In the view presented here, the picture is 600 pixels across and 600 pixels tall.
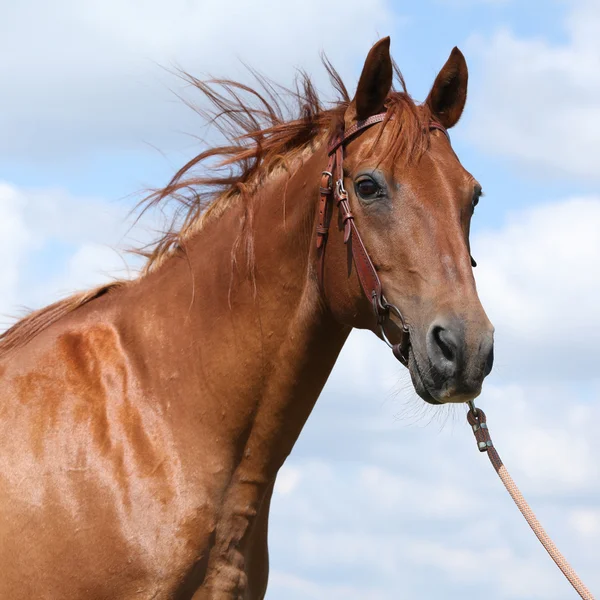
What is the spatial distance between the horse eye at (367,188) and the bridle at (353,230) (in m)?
0.10

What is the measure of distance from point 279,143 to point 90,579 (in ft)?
10.1

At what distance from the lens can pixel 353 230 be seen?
236 inches

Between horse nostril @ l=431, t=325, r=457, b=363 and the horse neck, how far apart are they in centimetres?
96

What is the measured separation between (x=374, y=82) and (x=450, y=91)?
24.8 inches

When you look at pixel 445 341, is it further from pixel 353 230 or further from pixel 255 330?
pixel 255 330

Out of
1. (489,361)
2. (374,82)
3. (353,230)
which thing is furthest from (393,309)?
(374,82)

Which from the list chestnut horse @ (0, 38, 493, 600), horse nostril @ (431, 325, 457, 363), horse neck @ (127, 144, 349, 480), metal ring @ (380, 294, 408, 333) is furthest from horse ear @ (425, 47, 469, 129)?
horse nostril @ (431, 325, 457, 363)

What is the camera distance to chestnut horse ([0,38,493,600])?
18.6 ft

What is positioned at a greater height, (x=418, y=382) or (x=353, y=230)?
(x=353, y=230)

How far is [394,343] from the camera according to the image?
5867mm

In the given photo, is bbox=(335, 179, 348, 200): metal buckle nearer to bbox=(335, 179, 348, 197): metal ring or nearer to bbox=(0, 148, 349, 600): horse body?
bbox=(335, 179, 348, 197): metal ring

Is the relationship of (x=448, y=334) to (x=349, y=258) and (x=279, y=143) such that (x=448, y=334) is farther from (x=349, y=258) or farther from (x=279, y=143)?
(x=279, y=143)

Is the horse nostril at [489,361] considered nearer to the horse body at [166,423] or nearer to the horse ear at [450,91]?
the horse body at [166,423]

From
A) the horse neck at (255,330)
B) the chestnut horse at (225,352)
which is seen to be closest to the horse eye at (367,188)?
the chestnut horse at (225,352)
